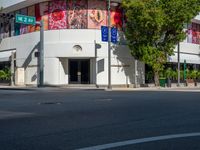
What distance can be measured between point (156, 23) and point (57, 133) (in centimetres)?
3178

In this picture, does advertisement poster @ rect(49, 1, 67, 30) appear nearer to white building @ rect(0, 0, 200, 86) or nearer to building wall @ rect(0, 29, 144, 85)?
white building @ rect(0, 0, 200, 86)

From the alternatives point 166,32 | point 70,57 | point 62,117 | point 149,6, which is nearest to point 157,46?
point 166,32

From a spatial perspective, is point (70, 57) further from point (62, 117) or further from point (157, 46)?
point (62, 117)

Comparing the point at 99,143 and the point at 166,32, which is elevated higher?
the point at 166,32

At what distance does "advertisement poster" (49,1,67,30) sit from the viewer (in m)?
44.1

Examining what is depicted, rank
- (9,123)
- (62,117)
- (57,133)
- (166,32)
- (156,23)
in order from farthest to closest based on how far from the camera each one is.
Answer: (166,32), (156,23), (62,117), (9,123), (57,133)

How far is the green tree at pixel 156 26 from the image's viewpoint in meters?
41.1

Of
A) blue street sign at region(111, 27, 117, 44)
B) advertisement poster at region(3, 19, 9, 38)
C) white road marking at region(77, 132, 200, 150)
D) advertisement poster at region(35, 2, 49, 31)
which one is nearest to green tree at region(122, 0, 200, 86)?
blue street sign at region(111, 27, 117, 44)

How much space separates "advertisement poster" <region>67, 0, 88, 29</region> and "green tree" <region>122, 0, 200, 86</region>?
4.07 metres

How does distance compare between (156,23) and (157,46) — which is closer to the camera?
(156,23)

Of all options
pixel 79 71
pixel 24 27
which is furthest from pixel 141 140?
pixel 24 27

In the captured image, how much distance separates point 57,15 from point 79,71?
5.98 metres

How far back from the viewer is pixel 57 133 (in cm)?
999

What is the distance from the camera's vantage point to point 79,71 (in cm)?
4531
